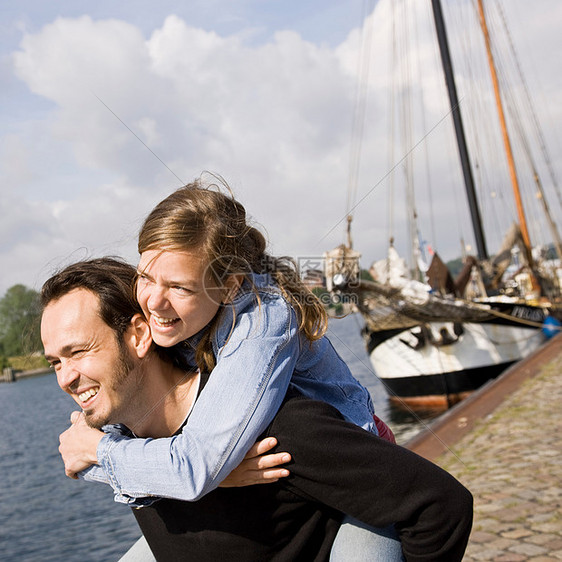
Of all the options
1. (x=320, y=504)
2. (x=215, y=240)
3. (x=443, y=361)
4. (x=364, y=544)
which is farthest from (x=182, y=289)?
(x=443, y=361)

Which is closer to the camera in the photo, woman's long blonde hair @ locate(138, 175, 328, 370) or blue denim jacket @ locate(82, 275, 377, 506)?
blue denim jacket @ locate(82, 275, 377, 506)

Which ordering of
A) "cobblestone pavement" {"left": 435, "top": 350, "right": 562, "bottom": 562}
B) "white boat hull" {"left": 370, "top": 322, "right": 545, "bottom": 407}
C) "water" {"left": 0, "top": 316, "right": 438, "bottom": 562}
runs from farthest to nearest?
"white boat hull" {"left": 370, "top": 322, "right": 545, "bottom": 407} < "water" {"left": 0, "top": 316, "right": 438, "bottom": 562} < "cobblestone pavement" {"left": 435, "top": 350, "right": 562, "bottom": 562}

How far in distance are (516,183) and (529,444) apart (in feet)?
52.5

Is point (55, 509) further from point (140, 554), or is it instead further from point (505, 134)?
point (505, 134)

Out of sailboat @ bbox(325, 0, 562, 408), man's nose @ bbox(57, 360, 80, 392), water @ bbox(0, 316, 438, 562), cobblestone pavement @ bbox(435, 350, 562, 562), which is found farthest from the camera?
sailboat @ bbox(325, 0, 562, 408)

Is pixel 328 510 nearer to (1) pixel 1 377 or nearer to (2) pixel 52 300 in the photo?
(2) pixel 52 300

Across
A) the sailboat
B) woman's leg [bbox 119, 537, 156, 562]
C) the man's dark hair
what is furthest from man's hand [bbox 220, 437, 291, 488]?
the sailboat

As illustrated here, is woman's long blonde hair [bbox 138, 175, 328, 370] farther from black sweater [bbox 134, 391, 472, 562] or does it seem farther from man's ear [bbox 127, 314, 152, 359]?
black sweater [bbox 134, 391, 472, 562]

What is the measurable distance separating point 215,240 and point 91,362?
0.44m

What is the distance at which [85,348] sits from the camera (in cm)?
160

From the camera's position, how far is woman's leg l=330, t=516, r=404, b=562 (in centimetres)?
148

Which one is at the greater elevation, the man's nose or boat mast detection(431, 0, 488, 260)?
boat mast detection(431, 0, 488, 260)

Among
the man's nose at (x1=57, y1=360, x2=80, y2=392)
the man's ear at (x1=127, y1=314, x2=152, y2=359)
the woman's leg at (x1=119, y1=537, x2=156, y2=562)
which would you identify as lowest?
the woman's leg at (x1=119, y1=537, x2=156, y2=562)

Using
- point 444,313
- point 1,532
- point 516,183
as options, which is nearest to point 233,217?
point 1,532
